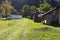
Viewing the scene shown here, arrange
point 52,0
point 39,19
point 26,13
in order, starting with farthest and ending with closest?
1. point 52,0
2. point 26,13
3. point 39,19

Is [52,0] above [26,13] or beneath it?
above

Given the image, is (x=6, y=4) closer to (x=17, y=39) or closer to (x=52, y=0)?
(x=52, y=0)

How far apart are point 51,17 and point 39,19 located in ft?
64.7

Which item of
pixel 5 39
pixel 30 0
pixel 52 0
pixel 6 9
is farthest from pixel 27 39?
pixel 30 0

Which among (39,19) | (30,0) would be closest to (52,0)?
(30,0)

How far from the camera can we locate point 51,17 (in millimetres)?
44562

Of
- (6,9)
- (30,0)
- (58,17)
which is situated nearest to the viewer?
(58,17)

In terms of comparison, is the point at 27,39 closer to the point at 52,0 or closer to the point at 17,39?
the point at 17,39

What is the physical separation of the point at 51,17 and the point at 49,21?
1.08m

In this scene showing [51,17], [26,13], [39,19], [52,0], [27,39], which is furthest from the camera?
[52,0]

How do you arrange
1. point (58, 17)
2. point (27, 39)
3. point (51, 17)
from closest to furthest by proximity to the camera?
point (27, 39) → point (58, 17) → point (51, 17)

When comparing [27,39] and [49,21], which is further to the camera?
[49,21]

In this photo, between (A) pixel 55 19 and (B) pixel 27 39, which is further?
(A) pixel 55 19

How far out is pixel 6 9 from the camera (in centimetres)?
11044
